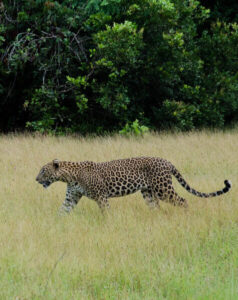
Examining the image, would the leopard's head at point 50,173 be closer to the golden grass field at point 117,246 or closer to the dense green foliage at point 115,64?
the golden grass field at point 117,246

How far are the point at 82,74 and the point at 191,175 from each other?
704 centimetres

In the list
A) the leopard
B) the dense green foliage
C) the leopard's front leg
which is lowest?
the dense green foliage

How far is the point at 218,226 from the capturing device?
20.9 feet

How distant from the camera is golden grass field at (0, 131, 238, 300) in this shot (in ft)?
15.5

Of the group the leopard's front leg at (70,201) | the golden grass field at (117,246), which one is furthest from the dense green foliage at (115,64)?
the leopard's front leg at (70,201)

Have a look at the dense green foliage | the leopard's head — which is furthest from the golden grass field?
the dense green foliage

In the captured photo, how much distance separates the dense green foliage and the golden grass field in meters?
5.42

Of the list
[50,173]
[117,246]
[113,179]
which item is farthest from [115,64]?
[117,246]

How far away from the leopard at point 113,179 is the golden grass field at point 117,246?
0.18m

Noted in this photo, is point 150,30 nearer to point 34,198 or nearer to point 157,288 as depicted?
point 34,198

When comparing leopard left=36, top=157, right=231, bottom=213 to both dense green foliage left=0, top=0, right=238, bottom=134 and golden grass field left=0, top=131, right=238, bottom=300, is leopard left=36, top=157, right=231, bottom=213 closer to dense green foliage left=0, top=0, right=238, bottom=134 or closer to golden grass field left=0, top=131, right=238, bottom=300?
golden grass field left=0, top=131, right=238, bottom=300

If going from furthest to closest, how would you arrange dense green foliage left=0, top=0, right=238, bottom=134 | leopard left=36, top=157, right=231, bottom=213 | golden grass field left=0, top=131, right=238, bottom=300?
dense green foliage left=0, top=0, right=238, bottom=134 < leopard left=36, top=157, right=231, bottom=213 < golden grass field left=0, top=131, right=238, bottom=300

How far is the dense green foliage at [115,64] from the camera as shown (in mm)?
14312

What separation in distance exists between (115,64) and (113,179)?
7821 millimetres
